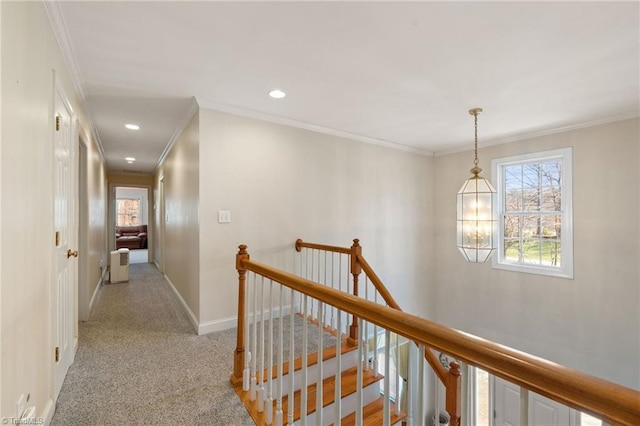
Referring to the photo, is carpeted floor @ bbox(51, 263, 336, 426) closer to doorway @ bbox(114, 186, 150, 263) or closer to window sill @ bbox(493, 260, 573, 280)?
window sill @ bbox(493, 260, 573, 280)

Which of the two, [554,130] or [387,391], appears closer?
[387,391]

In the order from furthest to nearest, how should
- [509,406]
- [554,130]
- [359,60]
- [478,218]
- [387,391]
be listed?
[509,406] → [554,130] → [478,218] → [359,60] → [387,391]

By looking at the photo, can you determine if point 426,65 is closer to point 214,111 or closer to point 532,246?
point 214,111

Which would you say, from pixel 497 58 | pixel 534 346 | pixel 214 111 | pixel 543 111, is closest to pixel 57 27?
pixel 214 111

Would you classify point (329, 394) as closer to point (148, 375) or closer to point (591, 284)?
point (148, 375)

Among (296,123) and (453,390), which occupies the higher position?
(296,123)

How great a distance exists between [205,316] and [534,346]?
4.13 m

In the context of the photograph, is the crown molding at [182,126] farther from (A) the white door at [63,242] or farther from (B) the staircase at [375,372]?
(B) the staircase at [375,372]

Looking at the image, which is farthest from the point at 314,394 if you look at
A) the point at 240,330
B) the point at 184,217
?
the point at 184,217

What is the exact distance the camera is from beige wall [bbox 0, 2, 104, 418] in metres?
1.12

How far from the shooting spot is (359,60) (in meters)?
2.15

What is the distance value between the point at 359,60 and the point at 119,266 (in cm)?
505

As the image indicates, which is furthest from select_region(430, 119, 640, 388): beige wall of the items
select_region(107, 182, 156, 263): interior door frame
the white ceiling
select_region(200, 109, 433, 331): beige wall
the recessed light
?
select_region(107, 182, 156, 263): interior door frame

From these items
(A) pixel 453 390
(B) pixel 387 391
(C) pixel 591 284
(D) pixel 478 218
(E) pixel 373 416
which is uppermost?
(D) pixel 478 218
